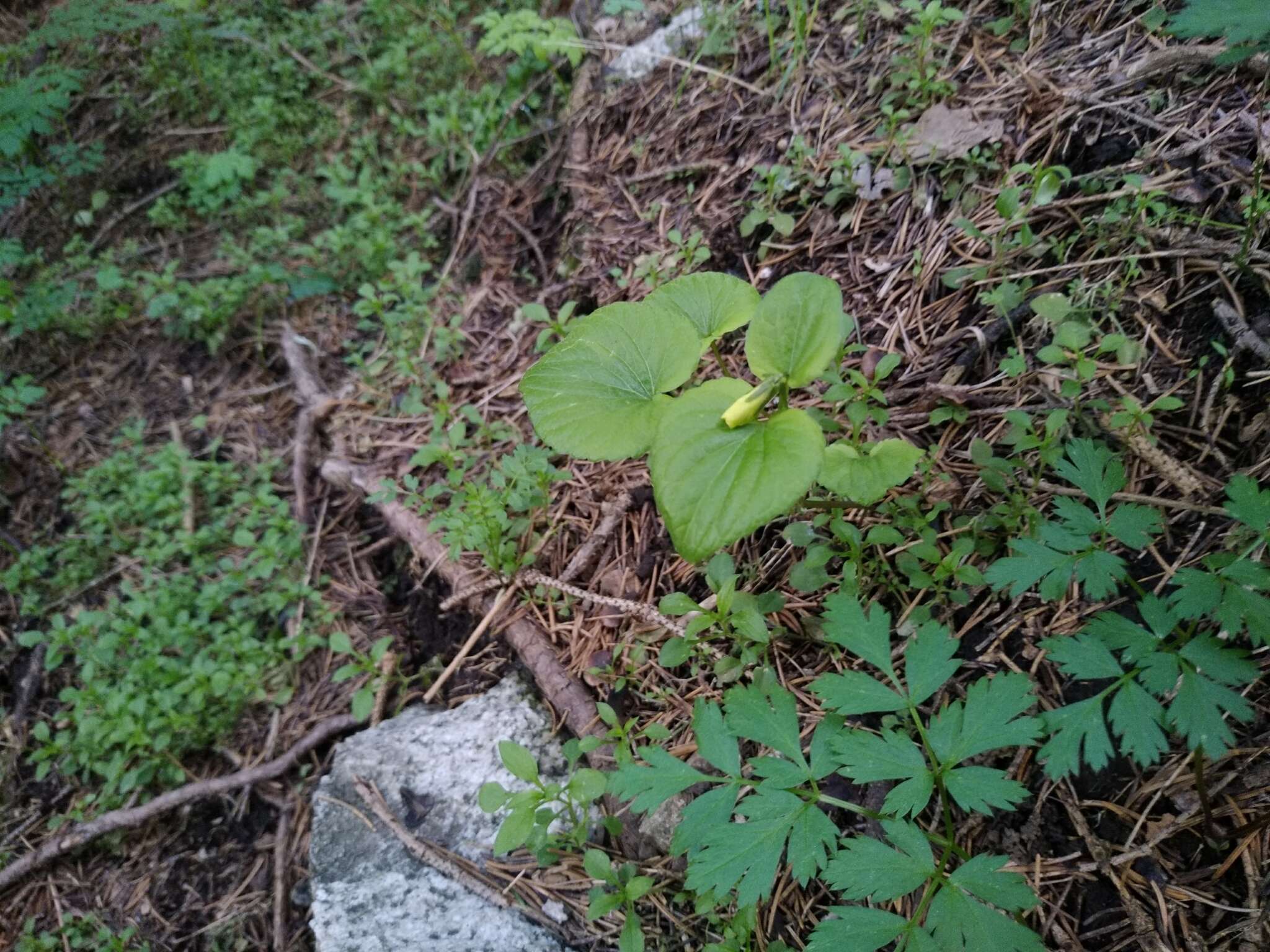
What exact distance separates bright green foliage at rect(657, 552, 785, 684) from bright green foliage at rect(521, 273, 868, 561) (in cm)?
44

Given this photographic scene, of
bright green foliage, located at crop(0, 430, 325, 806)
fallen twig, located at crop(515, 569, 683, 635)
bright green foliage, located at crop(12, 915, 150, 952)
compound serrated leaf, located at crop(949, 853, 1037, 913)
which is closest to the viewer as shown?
compound serrated leaf, located at crop(949, 853, 1037, 913)

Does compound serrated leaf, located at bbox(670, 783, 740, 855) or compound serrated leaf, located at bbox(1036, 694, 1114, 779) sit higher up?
compound serrated leaf, located at bbox(1036, 694, 1114, 779)

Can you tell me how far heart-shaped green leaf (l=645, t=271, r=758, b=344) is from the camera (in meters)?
1.61

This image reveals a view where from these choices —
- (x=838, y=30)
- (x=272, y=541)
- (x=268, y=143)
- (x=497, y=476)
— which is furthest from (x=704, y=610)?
(x=268, y=143)

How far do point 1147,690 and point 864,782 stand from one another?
1.63 feet

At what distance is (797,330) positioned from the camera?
1438mm

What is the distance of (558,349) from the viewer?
5.16ft

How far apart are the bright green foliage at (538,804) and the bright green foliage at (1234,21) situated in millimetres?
1944

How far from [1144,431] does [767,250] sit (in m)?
1.17

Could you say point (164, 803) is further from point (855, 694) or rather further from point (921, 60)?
point (921, 60)

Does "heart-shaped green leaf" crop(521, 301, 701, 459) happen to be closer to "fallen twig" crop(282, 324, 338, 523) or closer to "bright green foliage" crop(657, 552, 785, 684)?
"bright green foliage" crop(657, 552, 785, 684)

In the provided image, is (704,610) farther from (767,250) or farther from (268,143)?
(268,143)

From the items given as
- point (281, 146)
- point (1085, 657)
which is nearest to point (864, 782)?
point (1085, 657)

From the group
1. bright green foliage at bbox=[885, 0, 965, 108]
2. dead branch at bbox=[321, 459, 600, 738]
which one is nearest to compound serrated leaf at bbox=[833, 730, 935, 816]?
dead branch at bbox=[321, 459, 600, 738]
